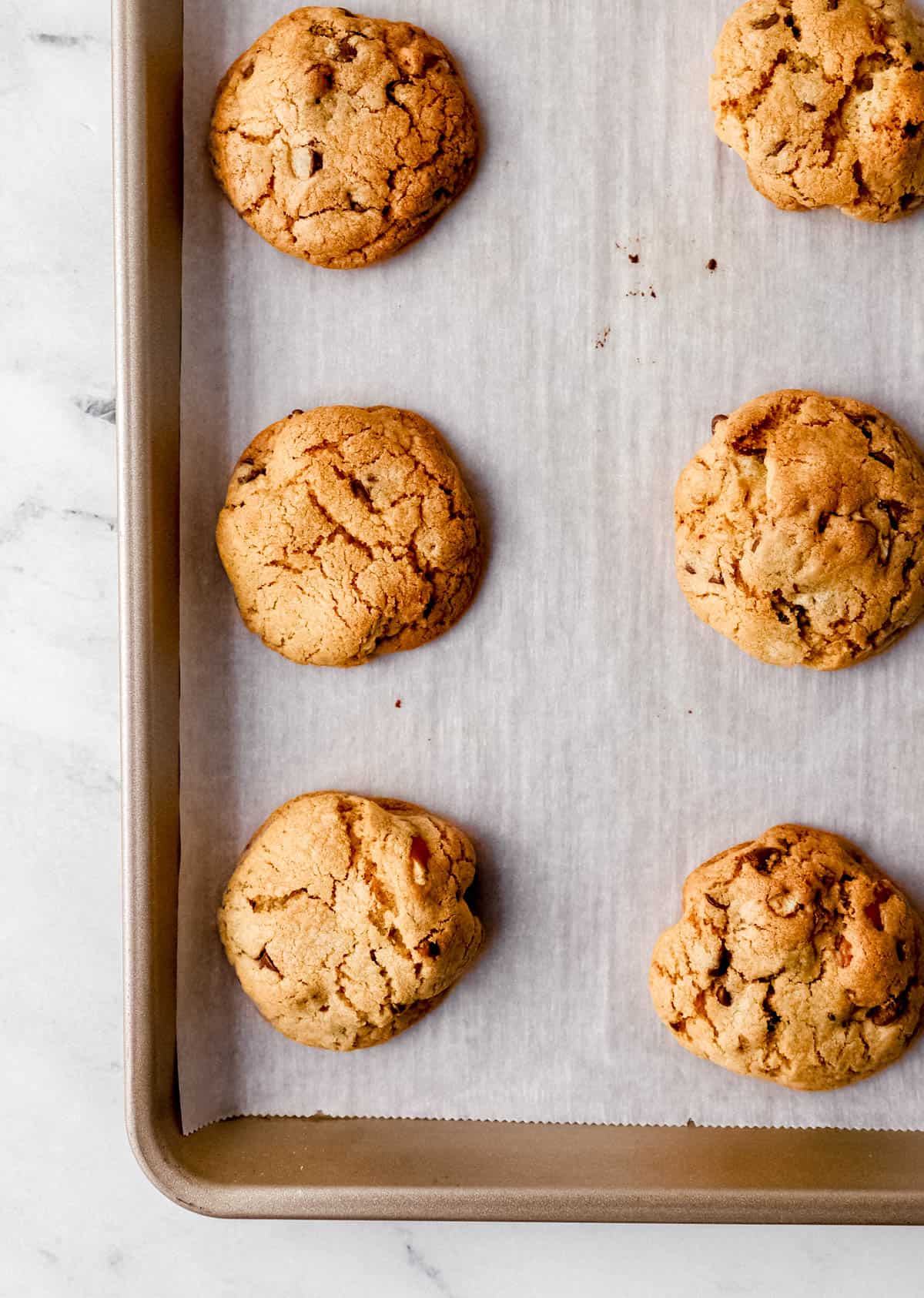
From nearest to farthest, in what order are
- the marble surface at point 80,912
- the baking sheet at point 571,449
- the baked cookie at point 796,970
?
the baked cookie at point 796,970 → the baking sheet at point 571,449 → the marble surface at point 80,912

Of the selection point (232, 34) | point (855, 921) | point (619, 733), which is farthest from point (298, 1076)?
point (232, 34)

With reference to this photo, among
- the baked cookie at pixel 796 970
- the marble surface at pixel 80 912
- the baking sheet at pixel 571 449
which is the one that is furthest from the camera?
the marble surface at pixel 80 912

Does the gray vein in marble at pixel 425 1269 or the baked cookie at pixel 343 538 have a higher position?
the baked cookie at pixel 343 538

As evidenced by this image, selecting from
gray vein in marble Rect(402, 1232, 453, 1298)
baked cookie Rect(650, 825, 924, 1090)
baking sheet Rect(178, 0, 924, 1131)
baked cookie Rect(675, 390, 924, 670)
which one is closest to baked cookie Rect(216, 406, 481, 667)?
baking sheet Rect(178, 0, 924, 1131)

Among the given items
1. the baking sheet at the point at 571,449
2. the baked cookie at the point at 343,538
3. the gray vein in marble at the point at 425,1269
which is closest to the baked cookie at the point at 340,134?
the baking sheet at the point at 571,449

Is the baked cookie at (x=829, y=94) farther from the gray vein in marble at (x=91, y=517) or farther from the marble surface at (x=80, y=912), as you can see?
the gray vein in marble at (x=91, y=517)

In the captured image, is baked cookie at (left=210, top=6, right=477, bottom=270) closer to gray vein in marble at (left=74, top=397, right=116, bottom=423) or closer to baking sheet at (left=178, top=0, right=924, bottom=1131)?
baking sheet at (left=178, top=0, right=924, bottom=1131)

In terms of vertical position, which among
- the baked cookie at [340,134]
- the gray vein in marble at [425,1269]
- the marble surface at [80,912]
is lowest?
the gray vein in marble at [425,1269]

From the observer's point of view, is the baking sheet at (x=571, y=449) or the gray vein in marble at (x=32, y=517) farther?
the gray vein in marble at (x=32, y=517)
